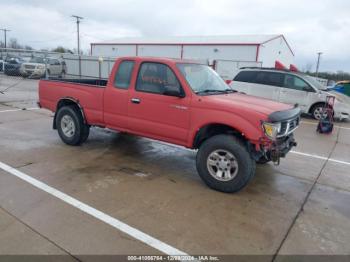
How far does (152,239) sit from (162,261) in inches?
13.2

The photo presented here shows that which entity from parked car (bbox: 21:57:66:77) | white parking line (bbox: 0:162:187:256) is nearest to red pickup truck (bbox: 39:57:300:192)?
white parking line (bbox: 0:162:187:256)

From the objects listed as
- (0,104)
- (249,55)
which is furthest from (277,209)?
(249,55)

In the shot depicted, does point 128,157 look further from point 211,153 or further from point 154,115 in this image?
point 211,153

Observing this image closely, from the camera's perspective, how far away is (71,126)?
607 centimetres

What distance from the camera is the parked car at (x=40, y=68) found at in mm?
20952

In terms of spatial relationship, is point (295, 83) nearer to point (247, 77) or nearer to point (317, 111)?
point (317, 111)

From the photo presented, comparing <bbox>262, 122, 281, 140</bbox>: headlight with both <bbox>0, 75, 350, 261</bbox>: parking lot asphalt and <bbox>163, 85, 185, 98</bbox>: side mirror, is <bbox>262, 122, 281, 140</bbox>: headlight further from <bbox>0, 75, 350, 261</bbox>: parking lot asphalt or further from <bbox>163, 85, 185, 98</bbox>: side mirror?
<bbox>163, 85, 185, 98</bbox>: side mirror

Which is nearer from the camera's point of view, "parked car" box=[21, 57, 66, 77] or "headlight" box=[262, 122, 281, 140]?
"headlight" box=[262, 122, 281, 140]

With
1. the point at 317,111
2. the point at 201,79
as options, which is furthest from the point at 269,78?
the point at 201,79

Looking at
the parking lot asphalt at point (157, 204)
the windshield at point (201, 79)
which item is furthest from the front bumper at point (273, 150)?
the windshield at point (201, 79)

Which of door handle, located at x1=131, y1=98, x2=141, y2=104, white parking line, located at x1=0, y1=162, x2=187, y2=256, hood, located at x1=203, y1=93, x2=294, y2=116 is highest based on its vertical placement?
hood, located at x1=203, y1=93, x2=294, y2=116

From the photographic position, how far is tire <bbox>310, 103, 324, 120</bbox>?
11.1 metres

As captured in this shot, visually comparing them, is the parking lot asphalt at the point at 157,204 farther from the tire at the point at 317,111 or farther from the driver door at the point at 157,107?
the tire at the point at 317,111

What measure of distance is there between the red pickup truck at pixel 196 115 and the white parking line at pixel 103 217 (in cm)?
154
